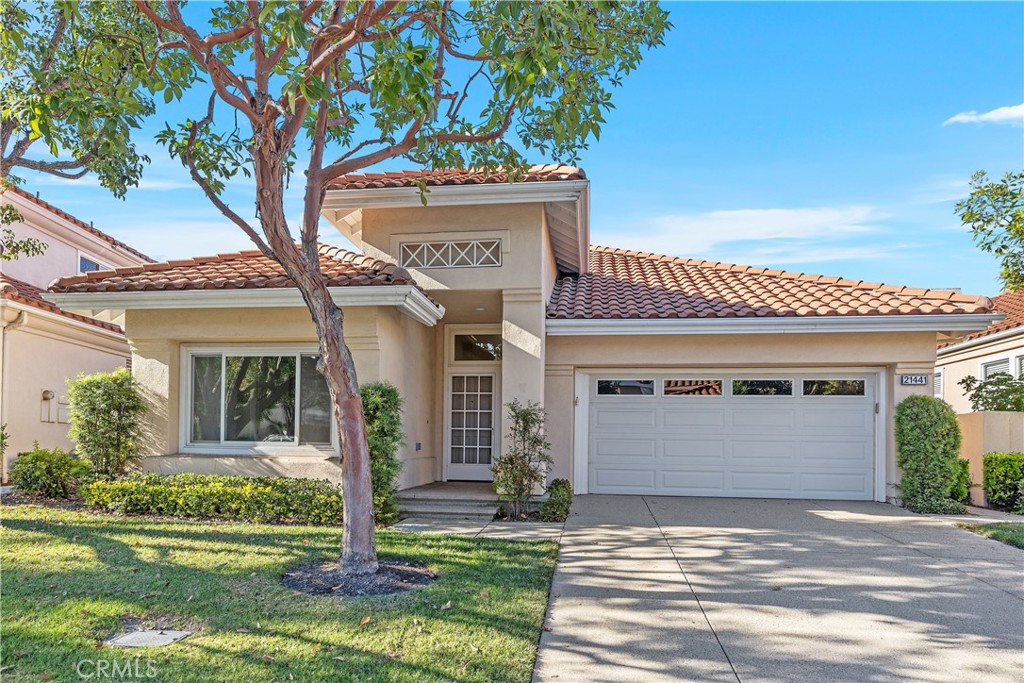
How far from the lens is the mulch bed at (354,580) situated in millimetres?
5691

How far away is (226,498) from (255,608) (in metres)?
4.29

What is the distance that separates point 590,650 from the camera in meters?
4.61

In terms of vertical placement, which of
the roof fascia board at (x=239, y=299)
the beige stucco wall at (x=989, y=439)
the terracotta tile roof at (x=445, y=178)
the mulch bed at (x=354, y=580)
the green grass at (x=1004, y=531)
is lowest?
the green grass at (x=1004, y=531)

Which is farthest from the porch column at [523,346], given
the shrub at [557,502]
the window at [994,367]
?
the window at [994,367]

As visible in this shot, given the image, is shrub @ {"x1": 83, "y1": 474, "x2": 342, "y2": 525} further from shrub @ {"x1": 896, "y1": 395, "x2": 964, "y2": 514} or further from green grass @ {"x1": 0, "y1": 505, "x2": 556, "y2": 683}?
shrub @ {"x1": 896, "y1": 395, "x2": 964, "y2": 514}

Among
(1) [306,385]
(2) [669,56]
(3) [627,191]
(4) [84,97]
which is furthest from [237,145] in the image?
(3) [627,191]

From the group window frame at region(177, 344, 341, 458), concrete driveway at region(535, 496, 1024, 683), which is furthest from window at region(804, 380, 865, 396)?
window frame at region(177, 344, 341, 458)

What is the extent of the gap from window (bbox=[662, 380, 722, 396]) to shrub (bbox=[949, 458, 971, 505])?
13.1 ft

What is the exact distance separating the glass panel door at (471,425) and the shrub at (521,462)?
2.40 m

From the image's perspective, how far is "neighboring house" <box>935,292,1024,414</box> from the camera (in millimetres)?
14633

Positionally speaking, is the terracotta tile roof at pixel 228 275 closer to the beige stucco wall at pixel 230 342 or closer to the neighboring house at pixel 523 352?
the neighboring house at pixel 523 352

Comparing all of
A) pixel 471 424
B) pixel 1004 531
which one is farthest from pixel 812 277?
pixel 471 424

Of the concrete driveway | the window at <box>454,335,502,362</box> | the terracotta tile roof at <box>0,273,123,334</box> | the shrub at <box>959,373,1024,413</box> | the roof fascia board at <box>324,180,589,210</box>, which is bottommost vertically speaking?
the concrete driveway

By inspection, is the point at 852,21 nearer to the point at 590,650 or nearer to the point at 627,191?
the point at 627,191
